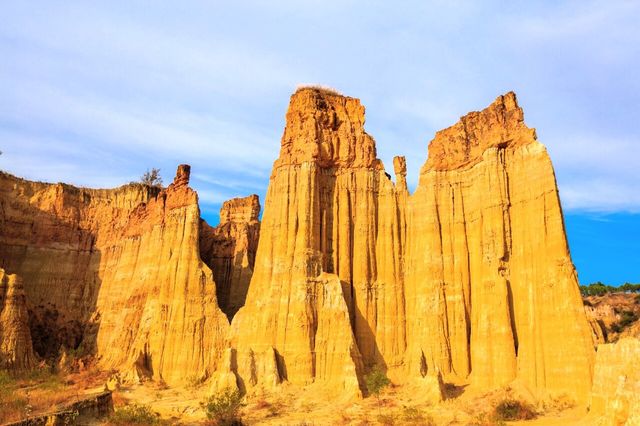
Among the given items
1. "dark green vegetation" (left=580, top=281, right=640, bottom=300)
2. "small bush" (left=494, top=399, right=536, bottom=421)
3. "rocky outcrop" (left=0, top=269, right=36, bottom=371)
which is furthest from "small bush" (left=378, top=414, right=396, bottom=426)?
"dark green vegetation" (left=580, top=281, right=640, bottom=300)

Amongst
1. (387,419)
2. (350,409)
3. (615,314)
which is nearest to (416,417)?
(387,419)

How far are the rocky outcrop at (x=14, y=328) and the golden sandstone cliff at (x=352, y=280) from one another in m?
0.73

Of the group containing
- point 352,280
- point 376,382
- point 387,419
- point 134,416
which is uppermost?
point 352,280

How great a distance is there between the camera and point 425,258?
37.8 m

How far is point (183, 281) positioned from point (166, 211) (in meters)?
7.19

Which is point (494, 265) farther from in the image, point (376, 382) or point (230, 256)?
point (230, 256)

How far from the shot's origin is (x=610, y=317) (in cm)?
5978

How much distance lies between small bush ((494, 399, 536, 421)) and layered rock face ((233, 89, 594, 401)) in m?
1.56

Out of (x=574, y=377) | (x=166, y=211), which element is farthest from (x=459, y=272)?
(x=166, y=211)

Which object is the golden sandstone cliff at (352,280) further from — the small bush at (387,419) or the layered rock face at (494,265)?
the small bush at (387,419)

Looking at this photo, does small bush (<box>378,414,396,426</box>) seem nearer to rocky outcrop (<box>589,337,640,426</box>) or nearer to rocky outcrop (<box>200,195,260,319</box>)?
rocky outcrop (<box>589,337,640,426</box>)

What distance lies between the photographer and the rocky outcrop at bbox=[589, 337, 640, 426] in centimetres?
2058

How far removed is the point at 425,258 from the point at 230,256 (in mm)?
20099

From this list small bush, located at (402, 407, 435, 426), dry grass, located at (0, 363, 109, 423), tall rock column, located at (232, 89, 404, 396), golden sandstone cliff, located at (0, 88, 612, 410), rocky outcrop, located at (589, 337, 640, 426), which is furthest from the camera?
tall rock column, located at (232, 89, 404, 396)
